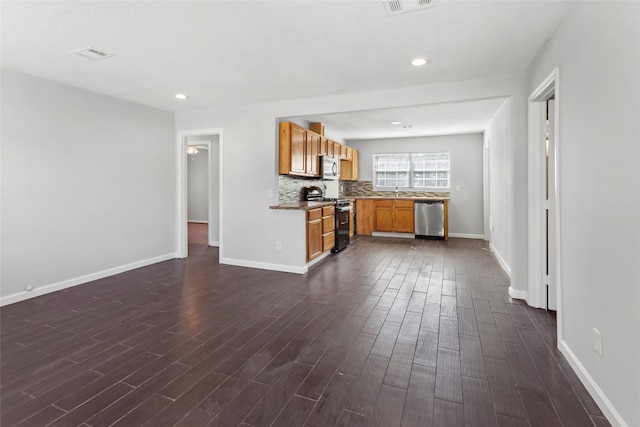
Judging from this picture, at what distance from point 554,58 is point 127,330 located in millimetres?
3953

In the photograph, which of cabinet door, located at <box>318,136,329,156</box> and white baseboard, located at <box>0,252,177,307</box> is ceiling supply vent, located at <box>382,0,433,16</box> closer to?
cabinet door, located at <box>318,136,329,156</box>

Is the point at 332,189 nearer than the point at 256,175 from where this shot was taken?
No

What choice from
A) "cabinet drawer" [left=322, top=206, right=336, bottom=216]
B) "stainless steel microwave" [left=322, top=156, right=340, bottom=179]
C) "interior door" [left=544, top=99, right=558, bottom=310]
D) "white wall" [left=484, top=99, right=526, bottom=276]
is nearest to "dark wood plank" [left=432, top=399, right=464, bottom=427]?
"interior door" [left=544, top=99, right=558, bottom=310]

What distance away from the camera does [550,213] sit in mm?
2904

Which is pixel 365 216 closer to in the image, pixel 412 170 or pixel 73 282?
pixel 412 170

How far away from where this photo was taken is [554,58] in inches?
94.7

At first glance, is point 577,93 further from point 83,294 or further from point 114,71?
point 83,294

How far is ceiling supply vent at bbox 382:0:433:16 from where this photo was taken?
2.03 meters

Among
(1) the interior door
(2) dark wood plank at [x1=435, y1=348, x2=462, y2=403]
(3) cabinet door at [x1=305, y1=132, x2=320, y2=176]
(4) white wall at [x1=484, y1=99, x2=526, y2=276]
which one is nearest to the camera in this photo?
(2) dark wood plank at [x1=435, y1=348, x2=462, y2=403]

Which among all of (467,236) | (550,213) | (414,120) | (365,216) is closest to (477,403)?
(550,213)

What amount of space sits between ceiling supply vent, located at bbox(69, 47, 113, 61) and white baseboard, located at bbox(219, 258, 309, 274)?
2.98m

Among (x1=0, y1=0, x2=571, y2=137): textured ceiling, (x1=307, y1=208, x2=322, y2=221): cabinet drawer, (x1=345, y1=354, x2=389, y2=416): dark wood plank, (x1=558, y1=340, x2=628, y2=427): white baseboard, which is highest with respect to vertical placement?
(x1=0, y1=0, x2=571, y2=137): textured ceiling

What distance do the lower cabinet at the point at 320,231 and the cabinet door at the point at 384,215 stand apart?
7.73 feet

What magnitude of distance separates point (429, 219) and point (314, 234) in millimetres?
3507
